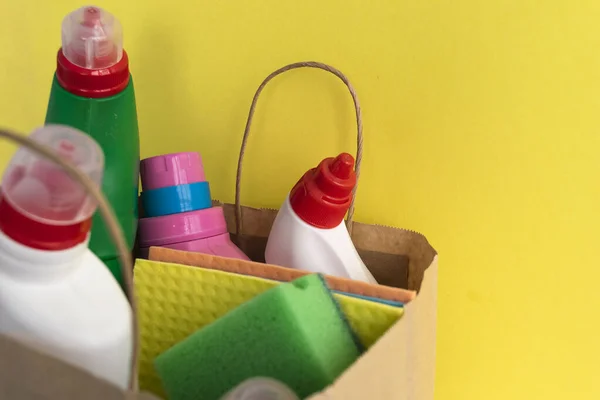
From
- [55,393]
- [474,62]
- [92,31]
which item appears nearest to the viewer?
[55,393]


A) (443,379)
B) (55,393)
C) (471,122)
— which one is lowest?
(443,379)

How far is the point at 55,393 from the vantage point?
1.01 ft

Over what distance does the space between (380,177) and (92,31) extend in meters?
0.29

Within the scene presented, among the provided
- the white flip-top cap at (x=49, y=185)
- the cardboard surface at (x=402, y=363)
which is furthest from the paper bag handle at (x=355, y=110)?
the white flip-top cap at (x=49, y=185)

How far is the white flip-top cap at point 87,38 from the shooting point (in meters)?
0.43

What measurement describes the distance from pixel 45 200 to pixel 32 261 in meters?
0.03

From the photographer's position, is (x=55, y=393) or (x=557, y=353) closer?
(x=55, y=393)

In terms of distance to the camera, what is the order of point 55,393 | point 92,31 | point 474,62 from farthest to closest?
point 474,62
point 92,31
point 55,393

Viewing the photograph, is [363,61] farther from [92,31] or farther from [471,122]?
[92,31]

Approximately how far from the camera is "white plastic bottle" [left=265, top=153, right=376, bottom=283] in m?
0.47

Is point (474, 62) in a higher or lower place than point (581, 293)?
higher

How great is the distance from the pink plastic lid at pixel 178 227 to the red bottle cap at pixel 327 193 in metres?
0.08

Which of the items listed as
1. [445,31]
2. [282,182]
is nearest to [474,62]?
[445,31]

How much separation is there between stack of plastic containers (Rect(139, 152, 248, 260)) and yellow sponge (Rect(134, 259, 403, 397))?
57mm
